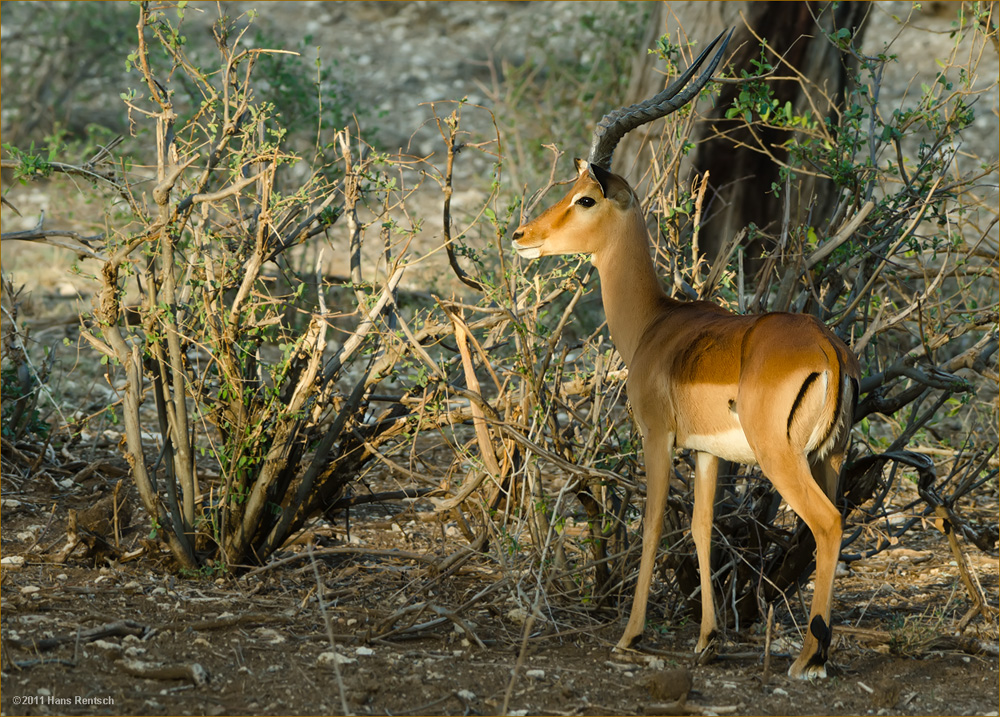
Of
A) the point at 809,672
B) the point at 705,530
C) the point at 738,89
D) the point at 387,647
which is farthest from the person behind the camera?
the point at 738,89

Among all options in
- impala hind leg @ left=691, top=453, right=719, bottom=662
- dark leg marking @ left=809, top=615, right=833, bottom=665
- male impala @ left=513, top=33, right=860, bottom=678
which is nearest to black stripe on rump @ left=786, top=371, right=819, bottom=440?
male impala @ left=513, top=33, right=860, bottom=678

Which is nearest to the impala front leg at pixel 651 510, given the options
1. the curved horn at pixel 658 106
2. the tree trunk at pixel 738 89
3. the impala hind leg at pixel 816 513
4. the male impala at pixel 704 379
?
the male impala at pixel 704 379

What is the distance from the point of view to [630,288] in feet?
14.2

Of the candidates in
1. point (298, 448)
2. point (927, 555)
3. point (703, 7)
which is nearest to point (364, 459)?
point (298, 448)

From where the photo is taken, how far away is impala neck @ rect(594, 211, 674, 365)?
429cm

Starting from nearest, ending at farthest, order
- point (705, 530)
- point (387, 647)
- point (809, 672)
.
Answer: point (809, 672)
point (387, 647)
point (705, 530)

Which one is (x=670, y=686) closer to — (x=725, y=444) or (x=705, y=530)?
(x=705, y=530)

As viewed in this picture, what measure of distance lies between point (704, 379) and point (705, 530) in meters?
0.60

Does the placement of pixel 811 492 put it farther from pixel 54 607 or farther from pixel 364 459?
pixel 54 607

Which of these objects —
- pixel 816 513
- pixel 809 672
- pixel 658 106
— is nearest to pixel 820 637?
pixel 809 672

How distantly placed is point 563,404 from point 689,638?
41.7 inches

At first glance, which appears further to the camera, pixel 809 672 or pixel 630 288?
pixel 630 288

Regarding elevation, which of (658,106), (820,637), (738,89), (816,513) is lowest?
(820,637)

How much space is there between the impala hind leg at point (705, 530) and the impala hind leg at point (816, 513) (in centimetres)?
39
